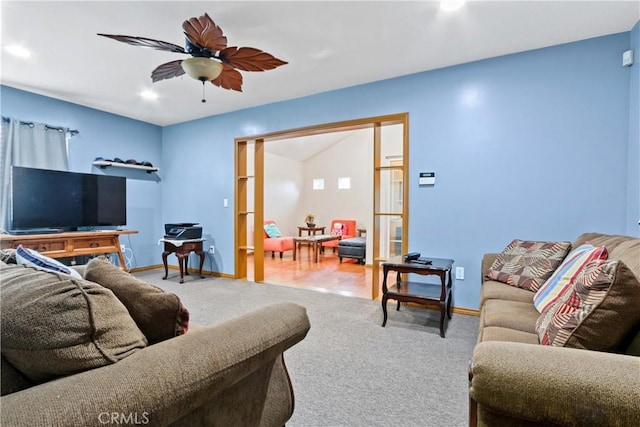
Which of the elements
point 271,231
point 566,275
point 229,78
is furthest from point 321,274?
point 566,275

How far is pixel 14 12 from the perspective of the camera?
2215 mm

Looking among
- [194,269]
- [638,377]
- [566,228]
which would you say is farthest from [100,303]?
[194,269]

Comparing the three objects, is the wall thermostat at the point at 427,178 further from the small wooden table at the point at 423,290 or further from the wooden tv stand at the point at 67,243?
the wooden tv stand at the point at 67,243

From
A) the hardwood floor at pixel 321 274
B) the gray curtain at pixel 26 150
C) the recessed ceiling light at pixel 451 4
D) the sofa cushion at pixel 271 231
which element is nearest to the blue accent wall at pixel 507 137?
the gray curtain at pixel 26 150

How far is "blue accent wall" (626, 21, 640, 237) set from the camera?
2.28 meters

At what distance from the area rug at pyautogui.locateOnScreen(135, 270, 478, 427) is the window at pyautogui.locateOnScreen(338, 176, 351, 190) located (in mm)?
5371

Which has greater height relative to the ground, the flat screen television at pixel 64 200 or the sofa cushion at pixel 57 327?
the flat screen television at pixel 64 200

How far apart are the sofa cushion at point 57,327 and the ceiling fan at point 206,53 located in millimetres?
1897

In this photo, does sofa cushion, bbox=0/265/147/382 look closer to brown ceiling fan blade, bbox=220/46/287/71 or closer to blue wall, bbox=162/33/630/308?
brown ceiling fan blade, bbox=220/46/287/71

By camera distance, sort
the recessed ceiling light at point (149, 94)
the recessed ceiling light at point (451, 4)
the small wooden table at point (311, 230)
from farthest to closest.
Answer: the small wooden table at point (311, 230) < the recessed ceiling light at point (149, 94) < the recessed ceiling light at point (451, 4)

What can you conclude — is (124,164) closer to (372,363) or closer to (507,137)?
(372,363)

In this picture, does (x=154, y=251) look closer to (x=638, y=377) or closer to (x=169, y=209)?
(x=169, y=209)

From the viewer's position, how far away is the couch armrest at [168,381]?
1.86 feet

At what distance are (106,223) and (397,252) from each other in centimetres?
408
